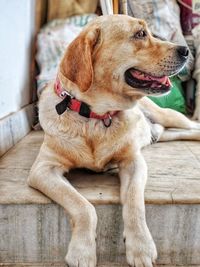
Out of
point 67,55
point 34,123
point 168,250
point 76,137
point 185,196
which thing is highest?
point 67,55

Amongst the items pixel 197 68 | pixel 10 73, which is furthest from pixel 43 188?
pixel 197 68

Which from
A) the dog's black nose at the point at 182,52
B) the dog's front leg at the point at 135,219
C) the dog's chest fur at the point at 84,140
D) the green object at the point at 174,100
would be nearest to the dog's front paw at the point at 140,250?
the dog's front leg at the point at 135,219

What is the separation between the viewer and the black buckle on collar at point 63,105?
1.48 meters

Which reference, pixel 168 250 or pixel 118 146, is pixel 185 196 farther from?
pixel 118 146

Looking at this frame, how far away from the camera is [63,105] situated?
1482 mm

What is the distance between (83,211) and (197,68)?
2.26m

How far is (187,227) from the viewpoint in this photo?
1374 mm

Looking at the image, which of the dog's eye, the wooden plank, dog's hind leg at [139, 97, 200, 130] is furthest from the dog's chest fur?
dog's hind leg at [139, 97, 200, 130]

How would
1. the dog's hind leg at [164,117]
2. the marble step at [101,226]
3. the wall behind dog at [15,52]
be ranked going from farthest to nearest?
the dog's hind leg at [164,117] → the wall behind dog at [15,52] → the marble step at [101,226]

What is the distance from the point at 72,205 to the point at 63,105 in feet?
1.43

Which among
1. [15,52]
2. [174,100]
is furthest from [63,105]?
[174,100]

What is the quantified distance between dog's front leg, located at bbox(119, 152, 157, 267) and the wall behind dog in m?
0.93

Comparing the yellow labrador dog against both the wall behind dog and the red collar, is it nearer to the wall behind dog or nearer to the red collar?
the red collar

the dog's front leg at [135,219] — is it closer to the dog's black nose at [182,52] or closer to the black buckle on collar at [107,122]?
the black buckle on collar at [107,122]
